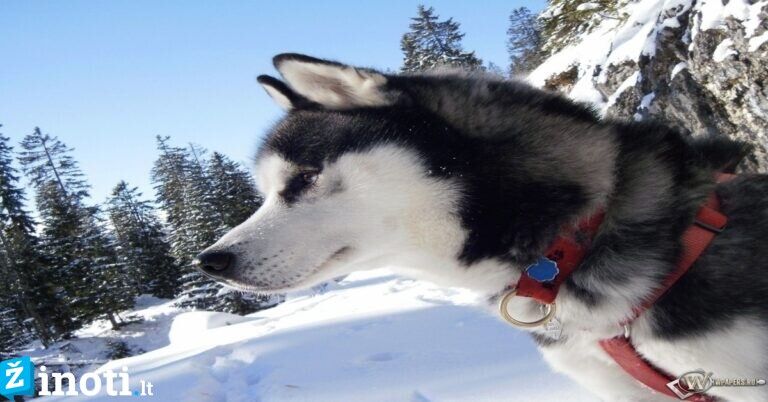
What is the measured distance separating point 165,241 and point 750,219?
137 ft

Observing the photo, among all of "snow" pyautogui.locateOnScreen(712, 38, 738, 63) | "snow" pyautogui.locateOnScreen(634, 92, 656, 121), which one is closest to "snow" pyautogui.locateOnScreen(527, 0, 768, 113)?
"snow" pyautogui.locateOnScreen(712, 38, 738, 63)

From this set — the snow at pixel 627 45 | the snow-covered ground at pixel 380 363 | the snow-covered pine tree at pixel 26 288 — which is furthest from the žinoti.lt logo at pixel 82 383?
the snow-covered pine tree at pixel 26 288

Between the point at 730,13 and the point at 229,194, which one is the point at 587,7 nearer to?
the point at 730,13

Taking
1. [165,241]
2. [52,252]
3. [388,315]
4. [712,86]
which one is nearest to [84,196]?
[165,241]

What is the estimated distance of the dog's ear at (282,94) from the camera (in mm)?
2588

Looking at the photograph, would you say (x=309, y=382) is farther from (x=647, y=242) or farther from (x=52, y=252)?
(x=52, y=252)

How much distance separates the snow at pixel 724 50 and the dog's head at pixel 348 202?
18.3 feet

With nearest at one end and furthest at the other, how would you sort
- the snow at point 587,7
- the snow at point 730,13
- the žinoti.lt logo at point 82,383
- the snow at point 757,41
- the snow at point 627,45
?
the žinoti.lt logo at point 82,383 → the snow at point 757,41 → the snow at point 730,13 → the snow at point 627,45 → the snow at point 587,7

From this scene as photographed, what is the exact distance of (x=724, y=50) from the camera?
5945 mm

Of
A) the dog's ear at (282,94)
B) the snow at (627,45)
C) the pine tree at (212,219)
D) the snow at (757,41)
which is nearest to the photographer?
the dog's ear at (282,94)

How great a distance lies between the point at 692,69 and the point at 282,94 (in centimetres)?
626

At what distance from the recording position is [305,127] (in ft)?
7.86

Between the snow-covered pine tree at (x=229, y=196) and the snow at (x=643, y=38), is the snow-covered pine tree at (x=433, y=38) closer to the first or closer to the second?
the snow-covered pine tree at (x=229, y=196)

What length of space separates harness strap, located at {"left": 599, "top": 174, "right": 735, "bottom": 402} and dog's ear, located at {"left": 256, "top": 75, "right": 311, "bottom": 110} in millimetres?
1777
